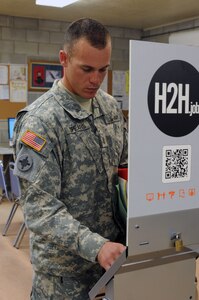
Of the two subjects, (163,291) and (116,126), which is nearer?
(163,291)

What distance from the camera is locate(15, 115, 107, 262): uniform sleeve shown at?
1.06 metres

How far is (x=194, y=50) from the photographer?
0.84m

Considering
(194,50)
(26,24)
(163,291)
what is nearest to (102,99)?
(194,50)

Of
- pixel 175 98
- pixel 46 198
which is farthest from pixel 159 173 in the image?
pixel 46 198

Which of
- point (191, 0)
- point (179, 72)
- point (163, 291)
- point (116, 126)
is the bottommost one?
point (163, 291)

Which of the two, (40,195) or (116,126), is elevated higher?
(116,126)

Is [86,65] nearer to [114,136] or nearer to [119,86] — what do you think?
[114,136]

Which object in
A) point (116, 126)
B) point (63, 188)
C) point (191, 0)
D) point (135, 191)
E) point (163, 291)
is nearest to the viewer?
point (135, 191)

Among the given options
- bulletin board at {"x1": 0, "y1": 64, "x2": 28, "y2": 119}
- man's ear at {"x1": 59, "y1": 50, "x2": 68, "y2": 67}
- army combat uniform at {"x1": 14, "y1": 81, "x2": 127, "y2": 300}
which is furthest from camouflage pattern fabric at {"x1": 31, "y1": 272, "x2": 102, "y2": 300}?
bulletin board at {"x1": 0, "y1": 64, "x2": 28, "y2": 119}

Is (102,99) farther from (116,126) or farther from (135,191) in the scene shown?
(135,191)

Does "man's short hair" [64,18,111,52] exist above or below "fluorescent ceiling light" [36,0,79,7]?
below

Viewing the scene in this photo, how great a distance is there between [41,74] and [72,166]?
5.24 meters

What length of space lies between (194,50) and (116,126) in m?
0.57

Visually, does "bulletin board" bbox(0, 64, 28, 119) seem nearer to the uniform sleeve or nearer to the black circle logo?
the uniform sleeve
